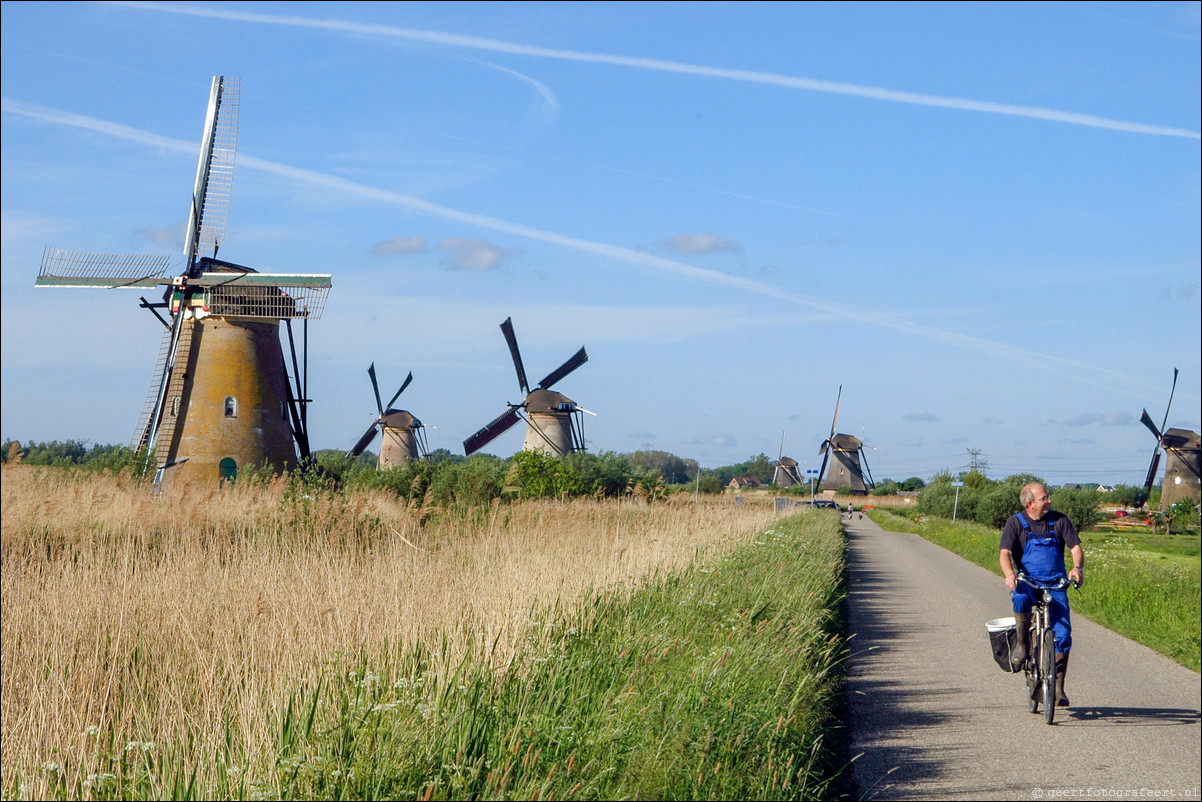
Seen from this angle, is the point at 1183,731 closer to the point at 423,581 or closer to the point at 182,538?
the point at 423,581

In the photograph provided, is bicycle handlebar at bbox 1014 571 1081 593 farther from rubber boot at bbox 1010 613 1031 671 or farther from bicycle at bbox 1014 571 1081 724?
rubber boot at bbox 1010 613 1031 671

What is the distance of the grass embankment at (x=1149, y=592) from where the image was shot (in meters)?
4.59

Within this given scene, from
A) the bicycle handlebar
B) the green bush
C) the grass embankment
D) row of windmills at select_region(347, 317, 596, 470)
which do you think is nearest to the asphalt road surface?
the grass embankment

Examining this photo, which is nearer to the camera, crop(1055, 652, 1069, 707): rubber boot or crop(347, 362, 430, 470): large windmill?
crop(1055, 652, 1069, 707): rubber boot

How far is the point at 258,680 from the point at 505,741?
254 cm

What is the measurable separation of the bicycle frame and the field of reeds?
1.47 metres

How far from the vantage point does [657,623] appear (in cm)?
736

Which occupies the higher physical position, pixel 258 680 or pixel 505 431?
pixel 505 431

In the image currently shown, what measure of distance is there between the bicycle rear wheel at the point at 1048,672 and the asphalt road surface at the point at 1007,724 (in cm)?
11

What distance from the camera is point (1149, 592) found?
30.2 feet

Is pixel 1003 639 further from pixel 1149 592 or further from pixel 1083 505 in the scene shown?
pixel 1083 505

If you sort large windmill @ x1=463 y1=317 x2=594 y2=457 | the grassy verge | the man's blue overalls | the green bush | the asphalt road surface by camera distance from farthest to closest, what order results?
large windmill @ x1=463 y1=317 x2=594 y2=457, the green bush, the man's blue overalls, the asphalt road surface, the grassy verge

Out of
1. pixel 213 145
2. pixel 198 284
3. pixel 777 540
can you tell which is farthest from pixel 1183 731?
pixel 213 145

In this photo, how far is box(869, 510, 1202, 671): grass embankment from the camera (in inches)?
181
